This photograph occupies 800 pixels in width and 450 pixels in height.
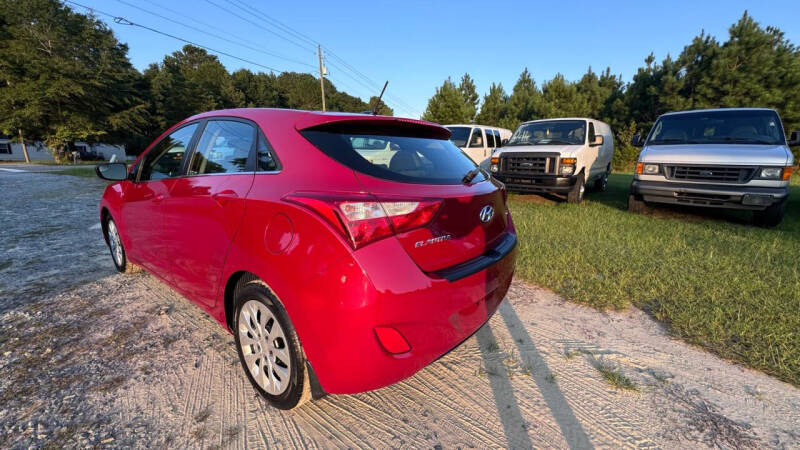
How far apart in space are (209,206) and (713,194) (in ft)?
23.6

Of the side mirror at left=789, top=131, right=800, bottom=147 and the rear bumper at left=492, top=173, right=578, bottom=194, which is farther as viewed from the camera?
the rear bumper at left=492, top=173, right=578, bottom=194

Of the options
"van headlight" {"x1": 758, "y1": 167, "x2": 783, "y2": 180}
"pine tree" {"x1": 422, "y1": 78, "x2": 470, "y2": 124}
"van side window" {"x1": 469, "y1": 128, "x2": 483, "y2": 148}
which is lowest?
"van headlight" {"x1": 758, "y1": 167, "x2": 783, "y2": 180}

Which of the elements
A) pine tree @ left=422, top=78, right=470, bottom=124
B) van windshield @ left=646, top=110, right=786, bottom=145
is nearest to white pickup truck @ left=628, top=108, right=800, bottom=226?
van windshield @ left=646, top=110, right=786, bottom=145

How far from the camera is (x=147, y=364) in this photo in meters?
2.27

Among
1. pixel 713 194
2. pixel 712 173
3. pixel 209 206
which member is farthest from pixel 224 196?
pixel 712 173

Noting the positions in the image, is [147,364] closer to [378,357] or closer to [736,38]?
[378,357]

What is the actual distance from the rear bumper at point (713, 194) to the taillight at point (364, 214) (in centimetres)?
644

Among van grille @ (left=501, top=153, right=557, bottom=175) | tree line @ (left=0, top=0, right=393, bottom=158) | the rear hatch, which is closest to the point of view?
the rear hatch

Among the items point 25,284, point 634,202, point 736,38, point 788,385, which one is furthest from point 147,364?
point 736,38

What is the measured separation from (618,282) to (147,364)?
4.15 m

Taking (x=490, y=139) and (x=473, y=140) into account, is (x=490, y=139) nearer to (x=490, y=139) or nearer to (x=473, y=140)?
(x=490, y=139)

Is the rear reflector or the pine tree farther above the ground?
the pine tree

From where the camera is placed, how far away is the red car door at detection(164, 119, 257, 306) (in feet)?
6.49

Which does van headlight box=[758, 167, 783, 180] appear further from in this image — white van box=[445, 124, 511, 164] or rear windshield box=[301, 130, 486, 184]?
white van box=[445, 124, 511, 164]
